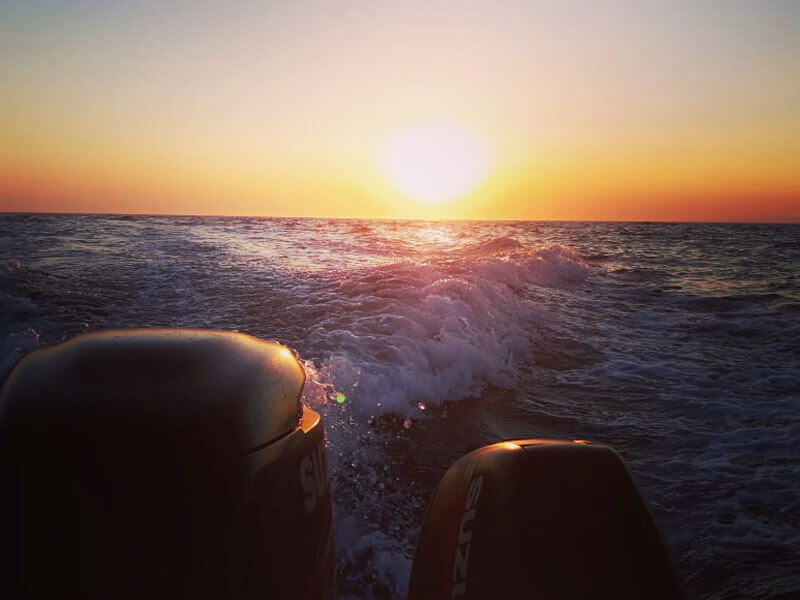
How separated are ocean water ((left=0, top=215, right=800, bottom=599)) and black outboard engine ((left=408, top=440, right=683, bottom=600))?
111cm

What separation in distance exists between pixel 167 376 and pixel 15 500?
1.36ft

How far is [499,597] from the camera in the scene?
1271 mm

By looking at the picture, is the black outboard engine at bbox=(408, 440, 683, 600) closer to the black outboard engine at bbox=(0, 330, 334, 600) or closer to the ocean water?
the black outboard engine at bbox=(0, 330, 334, 600)

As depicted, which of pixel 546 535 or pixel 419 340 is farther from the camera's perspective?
pixel 419 340

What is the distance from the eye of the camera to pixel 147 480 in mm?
1120

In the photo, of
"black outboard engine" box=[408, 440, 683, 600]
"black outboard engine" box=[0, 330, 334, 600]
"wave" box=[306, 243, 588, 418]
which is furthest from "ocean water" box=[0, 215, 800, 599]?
"black outboard engine" box=[408, 440, 683, 600]

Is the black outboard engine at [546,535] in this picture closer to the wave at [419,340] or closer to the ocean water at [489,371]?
the ocean water at [489,371]

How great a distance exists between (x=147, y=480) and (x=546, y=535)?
3.53ft

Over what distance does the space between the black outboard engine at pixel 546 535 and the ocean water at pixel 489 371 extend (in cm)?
111

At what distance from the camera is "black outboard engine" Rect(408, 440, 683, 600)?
1285mm

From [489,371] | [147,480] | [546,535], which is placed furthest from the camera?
[489,371]

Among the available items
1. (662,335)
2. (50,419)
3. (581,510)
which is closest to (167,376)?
(50,419)

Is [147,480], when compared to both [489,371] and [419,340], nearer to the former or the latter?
[419,340]

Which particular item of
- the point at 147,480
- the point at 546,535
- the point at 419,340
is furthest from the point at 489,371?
the point at 147,480
